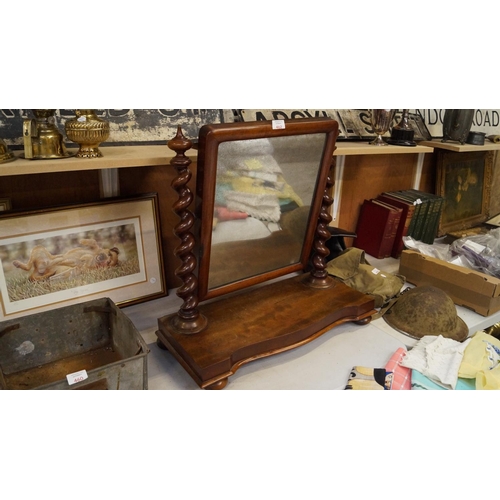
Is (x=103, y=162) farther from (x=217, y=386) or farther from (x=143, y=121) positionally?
(x=217, y=386)

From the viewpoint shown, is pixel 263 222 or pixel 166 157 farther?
pixel 263 222

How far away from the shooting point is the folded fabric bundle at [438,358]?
1.08m

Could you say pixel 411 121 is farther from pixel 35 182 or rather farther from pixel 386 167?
pixel 35 182

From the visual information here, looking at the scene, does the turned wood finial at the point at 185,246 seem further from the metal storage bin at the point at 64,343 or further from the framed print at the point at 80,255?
the framed print at the point at 80,255

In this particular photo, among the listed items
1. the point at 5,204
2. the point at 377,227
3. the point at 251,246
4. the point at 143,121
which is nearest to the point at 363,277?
the point at 377,227

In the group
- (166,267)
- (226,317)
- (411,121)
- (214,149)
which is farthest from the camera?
(411,121)

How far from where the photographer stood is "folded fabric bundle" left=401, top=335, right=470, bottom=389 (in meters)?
1.08

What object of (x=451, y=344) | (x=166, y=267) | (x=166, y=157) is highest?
(x=166, y=157)

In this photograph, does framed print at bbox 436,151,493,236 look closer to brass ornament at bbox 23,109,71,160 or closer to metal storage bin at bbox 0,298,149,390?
metal storage bin at bbox 0,298,149,390

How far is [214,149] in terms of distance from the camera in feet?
3.16

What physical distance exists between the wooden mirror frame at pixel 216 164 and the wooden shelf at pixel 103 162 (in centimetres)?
14

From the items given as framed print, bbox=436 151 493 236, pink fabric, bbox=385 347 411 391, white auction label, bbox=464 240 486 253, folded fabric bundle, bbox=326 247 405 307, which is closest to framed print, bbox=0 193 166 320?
folded fabric bundle, bbox=326 247 405 307

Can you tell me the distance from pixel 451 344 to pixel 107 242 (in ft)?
3.31

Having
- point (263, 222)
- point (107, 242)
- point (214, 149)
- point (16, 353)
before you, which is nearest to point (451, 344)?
point (263, 222)
